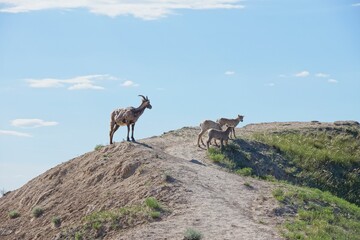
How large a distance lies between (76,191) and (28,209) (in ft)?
7.82

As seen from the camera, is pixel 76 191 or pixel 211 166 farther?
pixel 211 166

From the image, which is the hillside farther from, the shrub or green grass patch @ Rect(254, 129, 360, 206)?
green grass patch @ Rect(254, 129, 360, 206)

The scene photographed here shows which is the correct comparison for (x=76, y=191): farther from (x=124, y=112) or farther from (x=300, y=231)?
(x=300, y=231)

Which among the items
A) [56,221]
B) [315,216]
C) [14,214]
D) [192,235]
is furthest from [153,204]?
[14,214]

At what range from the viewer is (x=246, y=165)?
2988 centimetres

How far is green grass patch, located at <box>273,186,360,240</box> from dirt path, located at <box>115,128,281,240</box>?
0.49m

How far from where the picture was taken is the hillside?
66.2 ft

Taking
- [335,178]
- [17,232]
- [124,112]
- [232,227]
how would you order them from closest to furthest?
1. [232,227]
2. [17,232]
3. [124,112]
4. [335,178]

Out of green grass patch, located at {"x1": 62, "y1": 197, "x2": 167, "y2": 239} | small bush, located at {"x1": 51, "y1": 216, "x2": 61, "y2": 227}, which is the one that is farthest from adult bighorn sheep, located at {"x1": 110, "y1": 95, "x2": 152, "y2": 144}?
green grass patch, located at {"x1": 62, "y1": 197, "x2": 167, "y2": 239}

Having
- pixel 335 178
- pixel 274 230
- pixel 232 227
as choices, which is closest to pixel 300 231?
pixel 274 230

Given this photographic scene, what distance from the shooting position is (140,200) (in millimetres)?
21984

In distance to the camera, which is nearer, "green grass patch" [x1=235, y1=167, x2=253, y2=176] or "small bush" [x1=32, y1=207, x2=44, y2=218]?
"small bush" [x1=32, y1=207, x2=44, y2=218]

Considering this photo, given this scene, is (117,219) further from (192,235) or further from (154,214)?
(192,235)

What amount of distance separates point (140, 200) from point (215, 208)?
7.81 feet
